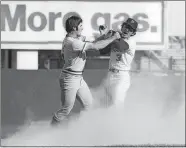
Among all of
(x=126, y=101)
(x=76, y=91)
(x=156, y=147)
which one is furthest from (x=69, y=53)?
(x=156, y=147)

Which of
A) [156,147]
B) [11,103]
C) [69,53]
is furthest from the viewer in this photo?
[11,103]

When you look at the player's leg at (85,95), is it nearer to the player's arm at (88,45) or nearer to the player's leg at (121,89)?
the player's leg at (121,89)

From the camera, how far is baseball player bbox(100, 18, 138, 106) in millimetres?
5879

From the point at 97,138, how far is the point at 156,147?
680mm

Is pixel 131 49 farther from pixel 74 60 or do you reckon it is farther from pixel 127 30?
pixel 74 60

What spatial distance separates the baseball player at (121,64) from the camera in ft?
19.3

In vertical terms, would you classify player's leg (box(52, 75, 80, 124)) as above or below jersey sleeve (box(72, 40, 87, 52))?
below

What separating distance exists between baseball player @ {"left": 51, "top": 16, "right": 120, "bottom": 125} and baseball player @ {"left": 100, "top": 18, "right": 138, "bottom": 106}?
0.81 feet

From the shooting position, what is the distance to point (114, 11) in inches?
262

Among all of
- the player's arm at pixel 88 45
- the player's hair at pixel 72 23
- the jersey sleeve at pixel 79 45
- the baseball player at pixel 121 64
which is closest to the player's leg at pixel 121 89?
the baseball player at pixel 121 64

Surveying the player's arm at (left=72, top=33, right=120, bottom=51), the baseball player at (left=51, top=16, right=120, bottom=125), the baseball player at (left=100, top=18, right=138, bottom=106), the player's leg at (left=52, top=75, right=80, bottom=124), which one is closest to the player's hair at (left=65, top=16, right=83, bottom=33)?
the baseball player at (left=51, top=16, right=120, bottom=125)

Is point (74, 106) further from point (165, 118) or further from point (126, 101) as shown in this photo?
point (165, 118)

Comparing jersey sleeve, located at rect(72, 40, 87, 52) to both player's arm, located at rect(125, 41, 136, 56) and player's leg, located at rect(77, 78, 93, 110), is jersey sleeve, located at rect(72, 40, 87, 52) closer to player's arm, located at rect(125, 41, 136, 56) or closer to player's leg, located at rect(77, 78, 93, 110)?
player's leg, located at rect(77, 78, 93, 110)

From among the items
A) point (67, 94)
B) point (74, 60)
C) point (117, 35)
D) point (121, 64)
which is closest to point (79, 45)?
point (74, 60)
